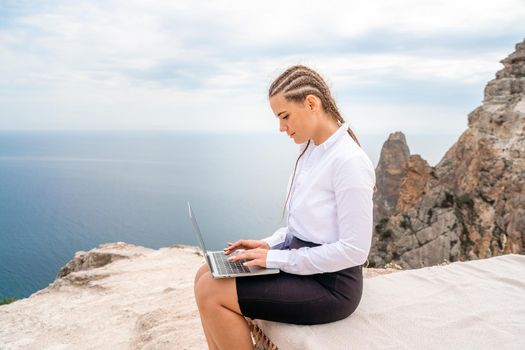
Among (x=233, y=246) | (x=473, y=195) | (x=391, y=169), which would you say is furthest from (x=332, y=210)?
(x=391, y=169)

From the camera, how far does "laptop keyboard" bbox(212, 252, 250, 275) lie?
8.05 ft

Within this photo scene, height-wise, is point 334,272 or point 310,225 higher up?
point 310,225

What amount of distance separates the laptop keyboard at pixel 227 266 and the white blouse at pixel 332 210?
170mm

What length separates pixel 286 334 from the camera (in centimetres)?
242

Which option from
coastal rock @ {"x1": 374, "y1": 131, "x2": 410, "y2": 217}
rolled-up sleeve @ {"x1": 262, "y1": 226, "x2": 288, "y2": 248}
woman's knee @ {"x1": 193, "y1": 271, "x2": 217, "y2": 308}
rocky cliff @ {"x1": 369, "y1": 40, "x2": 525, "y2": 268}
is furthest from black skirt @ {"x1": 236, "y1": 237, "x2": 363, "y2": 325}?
coastal rock @ {"x1": 374, "y1": 131, "x2": 410, "y2": 217}

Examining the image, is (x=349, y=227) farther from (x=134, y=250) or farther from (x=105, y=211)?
(x=105, y=211)

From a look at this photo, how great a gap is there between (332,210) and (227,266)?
71cm

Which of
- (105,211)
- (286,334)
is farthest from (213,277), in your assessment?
(105,211)

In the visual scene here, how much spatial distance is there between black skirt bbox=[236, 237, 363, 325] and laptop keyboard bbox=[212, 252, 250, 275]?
0.06 metres

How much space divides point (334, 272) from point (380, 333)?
43 cm

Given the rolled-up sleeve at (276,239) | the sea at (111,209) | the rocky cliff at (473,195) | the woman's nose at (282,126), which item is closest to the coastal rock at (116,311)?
the rolled-up sleeve at (276,239)

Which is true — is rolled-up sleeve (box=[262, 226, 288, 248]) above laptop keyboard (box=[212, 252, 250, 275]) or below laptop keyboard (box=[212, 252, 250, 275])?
above

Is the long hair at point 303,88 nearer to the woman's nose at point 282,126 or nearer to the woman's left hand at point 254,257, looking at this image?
the woman's nose at point 282,126

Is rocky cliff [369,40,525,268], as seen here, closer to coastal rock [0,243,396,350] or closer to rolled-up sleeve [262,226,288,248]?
coastal rock [0,243,396,350]
